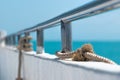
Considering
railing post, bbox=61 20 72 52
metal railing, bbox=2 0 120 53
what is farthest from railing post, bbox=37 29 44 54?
railing post, bbox=61 20 72 52

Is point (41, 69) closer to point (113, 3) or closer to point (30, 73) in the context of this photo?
point (30, 73)

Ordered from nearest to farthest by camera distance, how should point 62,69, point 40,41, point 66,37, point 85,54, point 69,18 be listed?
point 85,54, point 62,69, point 69,18, point 66,37, point 40,41

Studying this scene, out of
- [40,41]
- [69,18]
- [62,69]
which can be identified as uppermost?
[69,18]

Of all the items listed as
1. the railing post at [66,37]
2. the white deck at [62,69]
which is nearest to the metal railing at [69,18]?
the railing post at [66,37]

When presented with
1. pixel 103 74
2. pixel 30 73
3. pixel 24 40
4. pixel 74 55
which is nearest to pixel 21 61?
pixel 24 40

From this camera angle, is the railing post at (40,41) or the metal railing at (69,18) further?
the railing post at (40,41)

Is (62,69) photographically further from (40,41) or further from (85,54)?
(40,41)

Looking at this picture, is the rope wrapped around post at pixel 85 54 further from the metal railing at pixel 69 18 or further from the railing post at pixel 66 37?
the railing post at pixel 66 37

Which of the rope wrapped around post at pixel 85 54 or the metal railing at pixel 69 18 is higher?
the metal railing at pixel 69 18

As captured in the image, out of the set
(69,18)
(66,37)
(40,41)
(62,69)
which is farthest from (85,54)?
(40,41)

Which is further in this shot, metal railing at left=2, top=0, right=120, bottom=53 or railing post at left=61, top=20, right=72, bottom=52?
railing post at left=61, top=20, right=72, bottom=52

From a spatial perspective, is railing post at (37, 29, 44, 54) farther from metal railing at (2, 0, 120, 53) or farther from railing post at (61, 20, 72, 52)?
railing post at (61, 20, 72, 52)

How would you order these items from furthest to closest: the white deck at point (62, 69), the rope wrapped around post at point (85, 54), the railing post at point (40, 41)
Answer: the railing post at point (40, 41)
the rope wrapped around post at point (85, 54)
the white deck at point (62, 69)

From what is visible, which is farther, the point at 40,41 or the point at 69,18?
the point at 40,41
